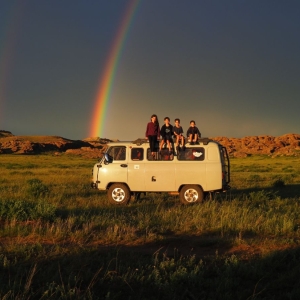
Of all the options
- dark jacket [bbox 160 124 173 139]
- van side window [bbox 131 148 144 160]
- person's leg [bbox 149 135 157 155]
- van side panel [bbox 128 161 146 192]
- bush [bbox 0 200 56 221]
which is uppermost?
dark jacket [bbox 160 124 173 139]

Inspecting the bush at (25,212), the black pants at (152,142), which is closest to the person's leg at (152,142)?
the black pants at (152,142)

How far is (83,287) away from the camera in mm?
4777

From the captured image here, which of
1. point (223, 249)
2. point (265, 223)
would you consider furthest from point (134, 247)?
point (265, 223)

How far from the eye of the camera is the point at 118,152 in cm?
1384

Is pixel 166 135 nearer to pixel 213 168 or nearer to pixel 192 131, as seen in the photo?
pixel 192 131

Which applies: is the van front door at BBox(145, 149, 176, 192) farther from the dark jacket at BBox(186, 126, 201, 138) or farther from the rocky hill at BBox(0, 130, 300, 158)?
the rocky hill at BBox(0, 130, 300, 158)

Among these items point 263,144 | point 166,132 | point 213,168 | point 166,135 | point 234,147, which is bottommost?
point 213,168

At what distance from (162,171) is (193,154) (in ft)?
3.86

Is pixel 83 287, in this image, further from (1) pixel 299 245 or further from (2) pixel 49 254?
(1) pixel 299 245

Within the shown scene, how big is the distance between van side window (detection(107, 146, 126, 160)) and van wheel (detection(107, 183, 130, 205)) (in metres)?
0.93

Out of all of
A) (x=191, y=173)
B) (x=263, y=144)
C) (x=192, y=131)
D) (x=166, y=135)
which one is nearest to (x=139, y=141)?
(x=166, y=135)

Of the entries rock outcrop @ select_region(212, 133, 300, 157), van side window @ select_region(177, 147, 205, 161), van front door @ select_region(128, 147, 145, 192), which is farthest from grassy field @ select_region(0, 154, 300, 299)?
rock outcrop @ select_region(212, 133, 300, 157)

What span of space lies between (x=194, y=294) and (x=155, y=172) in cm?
872

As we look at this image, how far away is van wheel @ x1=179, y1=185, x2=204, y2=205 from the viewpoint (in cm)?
1338
